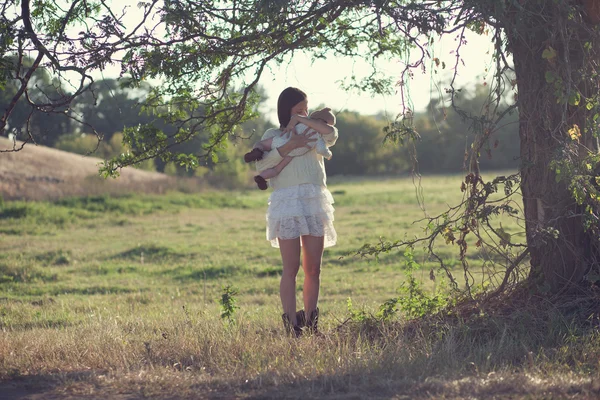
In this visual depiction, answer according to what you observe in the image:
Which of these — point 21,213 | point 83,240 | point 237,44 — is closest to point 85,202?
point 21,213

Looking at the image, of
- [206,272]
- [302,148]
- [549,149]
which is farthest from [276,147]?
[206,272]

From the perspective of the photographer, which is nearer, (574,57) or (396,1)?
(396,1)

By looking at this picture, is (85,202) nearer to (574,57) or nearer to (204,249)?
(204,249)

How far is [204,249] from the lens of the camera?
16.7 metres

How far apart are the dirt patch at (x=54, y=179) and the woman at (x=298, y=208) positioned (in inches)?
914

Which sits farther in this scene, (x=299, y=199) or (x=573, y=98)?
(x=299, y=199)

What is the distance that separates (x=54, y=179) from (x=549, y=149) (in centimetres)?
2789

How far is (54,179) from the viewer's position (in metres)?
31.7

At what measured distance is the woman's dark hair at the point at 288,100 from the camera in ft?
20.9

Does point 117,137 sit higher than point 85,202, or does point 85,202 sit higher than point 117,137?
point 117,137

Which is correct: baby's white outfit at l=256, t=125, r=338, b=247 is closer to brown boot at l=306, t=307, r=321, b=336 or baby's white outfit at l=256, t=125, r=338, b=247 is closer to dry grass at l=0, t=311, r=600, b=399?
brown boot at l=306, t=307, r=321, b=336

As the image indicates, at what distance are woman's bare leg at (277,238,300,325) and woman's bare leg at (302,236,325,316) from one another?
7cm

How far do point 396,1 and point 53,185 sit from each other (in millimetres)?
26364

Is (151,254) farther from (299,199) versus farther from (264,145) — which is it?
(299,199)
